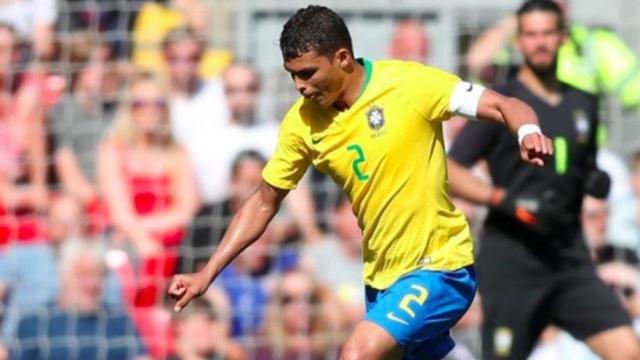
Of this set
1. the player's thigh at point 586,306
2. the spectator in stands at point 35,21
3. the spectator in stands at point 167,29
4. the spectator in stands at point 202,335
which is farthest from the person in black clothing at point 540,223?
the spectator in stands at point 35,21

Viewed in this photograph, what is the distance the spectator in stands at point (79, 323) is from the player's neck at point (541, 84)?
3.31 m

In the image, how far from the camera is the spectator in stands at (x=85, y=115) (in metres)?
10.6

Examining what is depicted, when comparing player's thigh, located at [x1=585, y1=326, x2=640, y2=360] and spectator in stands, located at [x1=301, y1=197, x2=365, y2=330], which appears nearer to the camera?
player's thigh, located at [x1=585, y1=326, x2=640, y2=360]

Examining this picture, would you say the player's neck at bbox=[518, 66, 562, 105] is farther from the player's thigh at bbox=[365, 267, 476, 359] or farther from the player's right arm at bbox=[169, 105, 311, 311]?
the player's right arm at bbox=[169, 105, 311, 311]

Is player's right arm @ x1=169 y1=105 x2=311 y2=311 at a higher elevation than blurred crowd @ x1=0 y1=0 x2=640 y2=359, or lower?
higher

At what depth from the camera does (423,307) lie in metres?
6.06

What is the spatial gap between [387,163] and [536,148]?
764 mm

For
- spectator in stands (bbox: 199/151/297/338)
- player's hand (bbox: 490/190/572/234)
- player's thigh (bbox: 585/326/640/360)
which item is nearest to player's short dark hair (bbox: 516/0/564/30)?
player's hand (bbox: 490/190/572/234)

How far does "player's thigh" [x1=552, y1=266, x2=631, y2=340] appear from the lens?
302 inches

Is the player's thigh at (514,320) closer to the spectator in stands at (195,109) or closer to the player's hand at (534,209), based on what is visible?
the player's hand at (534,209)

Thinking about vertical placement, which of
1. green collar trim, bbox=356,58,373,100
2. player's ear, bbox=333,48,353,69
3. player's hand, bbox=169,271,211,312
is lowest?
player's hand, bbox=169,271,211,312

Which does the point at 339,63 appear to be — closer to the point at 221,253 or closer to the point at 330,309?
the point at 221,253

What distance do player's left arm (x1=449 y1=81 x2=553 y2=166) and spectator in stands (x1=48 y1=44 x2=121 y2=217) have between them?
16.5 ft

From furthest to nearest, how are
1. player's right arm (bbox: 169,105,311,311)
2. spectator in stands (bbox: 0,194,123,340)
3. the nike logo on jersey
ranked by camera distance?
spectator in stands (bbox: 0,194,123,340), player's right arm (bbox: 169,105,311,311), the nike logo on jersey
